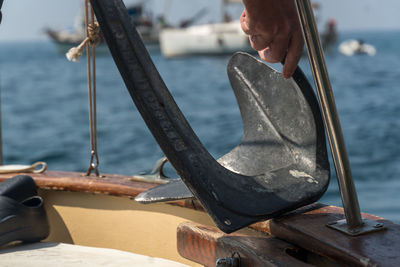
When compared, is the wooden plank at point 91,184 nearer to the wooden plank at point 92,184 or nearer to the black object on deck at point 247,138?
the wooden plank at point 92,184

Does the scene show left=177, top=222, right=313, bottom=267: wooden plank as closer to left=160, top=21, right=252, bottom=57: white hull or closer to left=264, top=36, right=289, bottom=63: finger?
left=264, top=36, right=289, bottom=63: finger

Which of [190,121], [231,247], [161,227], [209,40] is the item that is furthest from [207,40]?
[231,247]

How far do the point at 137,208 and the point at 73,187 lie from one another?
0.19 meters

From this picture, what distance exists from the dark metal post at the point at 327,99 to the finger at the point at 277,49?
0.11 metres

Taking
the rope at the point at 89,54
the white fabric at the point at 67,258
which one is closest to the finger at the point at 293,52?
the white fabric at the point at 67,258

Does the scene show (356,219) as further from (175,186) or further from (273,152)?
(175,186)

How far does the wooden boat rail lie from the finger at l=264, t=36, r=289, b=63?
289 mm

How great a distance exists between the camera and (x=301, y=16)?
912mm

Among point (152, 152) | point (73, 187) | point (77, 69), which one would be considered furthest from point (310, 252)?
point (77, 69)

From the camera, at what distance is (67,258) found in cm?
128

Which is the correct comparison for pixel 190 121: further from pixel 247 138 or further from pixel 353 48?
pixel 353 48

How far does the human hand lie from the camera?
1.01m

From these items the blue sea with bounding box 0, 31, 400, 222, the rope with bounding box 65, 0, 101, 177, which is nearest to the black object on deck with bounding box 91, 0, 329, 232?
the rope with bounding box 65, 0, 101, 177

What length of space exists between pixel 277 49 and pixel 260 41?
0.11 feet
